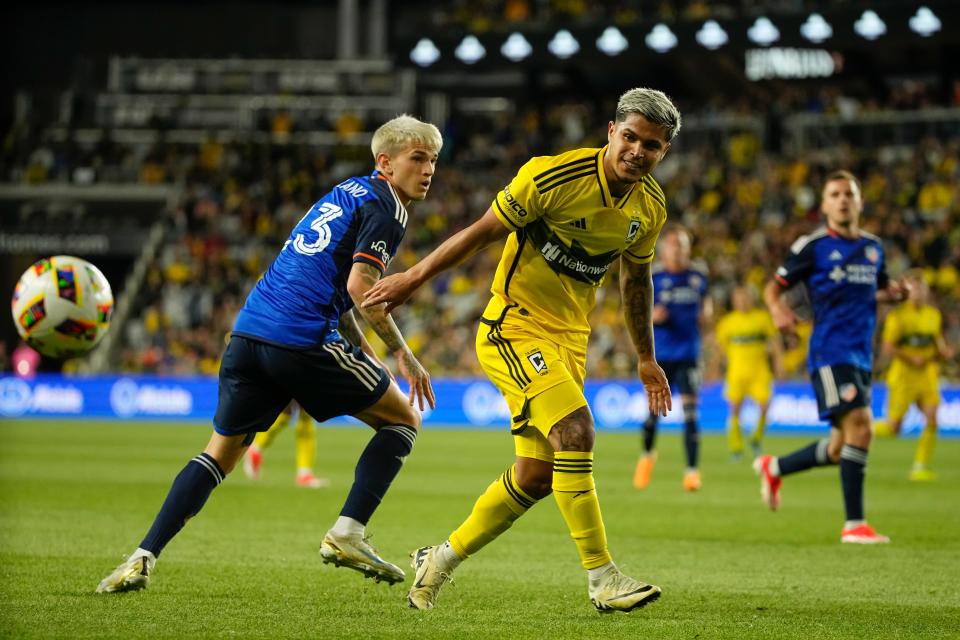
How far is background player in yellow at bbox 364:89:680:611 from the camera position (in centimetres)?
571

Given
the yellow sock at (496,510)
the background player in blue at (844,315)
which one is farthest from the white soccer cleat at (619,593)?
the background player in blue at (844,315)

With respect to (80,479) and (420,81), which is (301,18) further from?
A: (80,479)

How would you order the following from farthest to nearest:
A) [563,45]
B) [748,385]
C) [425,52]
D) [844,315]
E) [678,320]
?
[425,52]
[563,45]
[748,385]
[678,320]
[844,315]

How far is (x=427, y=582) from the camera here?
239 inches

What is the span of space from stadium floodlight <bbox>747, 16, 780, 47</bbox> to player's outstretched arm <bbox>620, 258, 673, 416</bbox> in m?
22.4

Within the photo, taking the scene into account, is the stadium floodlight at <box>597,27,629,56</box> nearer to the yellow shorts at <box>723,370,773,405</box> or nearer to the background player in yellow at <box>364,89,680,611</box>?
the yellow shorts at <box>723,370,773,405</box>

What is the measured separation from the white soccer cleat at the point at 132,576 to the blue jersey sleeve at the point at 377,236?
1725 mm

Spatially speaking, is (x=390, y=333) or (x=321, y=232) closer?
(x=390, y=333)

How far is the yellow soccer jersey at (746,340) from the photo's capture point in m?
18.7

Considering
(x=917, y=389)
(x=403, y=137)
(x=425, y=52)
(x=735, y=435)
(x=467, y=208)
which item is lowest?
(x=735, y=435)

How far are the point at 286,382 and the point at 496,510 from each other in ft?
3.84

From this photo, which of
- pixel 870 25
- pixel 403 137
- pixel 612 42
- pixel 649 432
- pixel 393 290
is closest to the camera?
pixel 393 290

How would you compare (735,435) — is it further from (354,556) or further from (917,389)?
(354,556)

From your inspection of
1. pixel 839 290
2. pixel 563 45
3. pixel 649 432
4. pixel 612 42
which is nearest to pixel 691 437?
pixel 649 432
